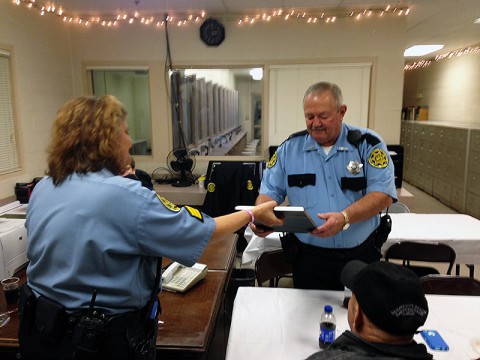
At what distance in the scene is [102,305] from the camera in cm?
118

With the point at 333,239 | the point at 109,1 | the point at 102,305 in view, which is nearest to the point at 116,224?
the point at 102,305

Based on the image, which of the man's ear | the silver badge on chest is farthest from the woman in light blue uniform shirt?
A: the silver badge on chest

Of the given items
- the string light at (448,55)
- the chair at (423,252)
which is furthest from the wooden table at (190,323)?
the string light at (448,55)

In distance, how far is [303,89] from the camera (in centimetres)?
454

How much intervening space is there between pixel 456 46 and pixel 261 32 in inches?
174

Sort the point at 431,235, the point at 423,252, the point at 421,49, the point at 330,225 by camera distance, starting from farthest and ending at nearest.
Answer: the point at 421,49
the point at 431,235
the point at 423,252
the point at 330,225

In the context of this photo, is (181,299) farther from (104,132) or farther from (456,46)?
(456,46)

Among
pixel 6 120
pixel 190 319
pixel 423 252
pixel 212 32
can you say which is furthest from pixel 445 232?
pixel 6 120

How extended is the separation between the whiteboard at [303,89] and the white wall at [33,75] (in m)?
2.50

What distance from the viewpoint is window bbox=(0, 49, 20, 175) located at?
3.38 meters

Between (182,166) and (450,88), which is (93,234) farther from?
(450,88)

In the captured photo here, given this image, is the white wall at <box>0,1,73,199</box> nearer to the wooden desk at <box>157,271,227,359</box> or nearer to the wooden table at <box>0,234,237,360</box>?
the wooden table at <box>0,234,237,360</box>

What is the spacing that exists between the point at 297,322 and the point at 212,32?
3.70 meters

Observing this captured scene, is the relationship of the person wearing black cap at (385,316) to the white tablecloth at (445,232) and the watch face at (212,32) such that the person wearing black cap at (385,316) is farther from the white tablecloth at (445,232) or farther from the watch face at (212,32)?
the watch face at (212,32)
